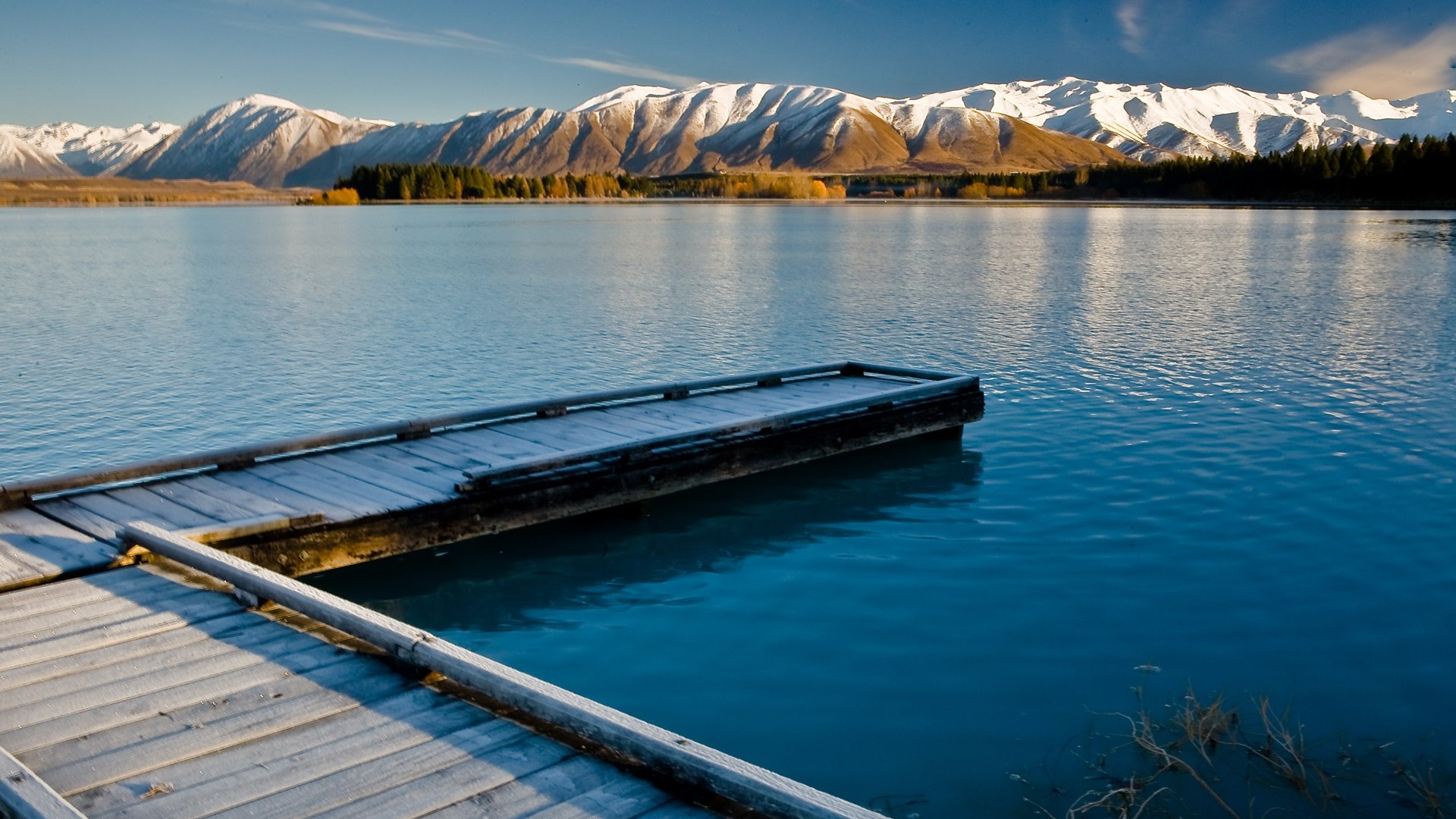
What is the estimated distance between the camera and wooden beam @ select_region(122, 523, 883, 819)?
4332mm

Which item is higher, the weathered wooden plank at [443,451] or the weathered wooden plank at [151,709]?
the weathered wooden plank at [151,709]

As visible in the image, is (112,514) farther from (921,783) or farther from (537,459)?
(921,783)

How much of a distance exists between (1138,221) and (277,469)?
3711 inches

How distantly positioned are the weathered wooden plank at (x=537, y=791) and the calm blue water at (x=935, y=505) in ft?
7.04

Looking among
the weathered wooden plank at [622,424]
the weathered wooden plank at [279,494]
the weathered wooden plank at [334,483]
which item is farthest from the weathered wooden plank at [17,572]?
the weathered wooden plank at [622,424]

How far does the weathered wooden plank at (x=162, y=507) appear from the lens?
925 centimetres

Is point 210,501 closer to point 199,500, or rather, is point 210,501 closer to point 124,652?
point 199,500

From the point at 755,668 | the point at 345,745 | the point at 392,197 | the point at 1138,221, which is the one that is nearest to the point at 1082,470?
the point at 755,668

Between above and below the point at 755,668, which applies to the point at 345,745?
above

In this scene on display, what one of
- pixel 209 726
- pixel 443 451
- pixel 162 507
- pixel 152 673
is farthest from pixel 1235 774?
pixel 162 507

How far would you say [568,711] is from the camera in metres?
5.02

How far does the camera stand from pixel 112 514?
9336 mm

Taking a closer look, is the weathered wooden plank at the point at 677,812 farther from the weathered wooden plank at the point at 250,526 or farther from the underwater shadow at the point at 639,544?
the weathered wooden plank at the point at 250,526

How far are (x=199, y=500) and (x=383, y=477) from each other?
5.48 ft
